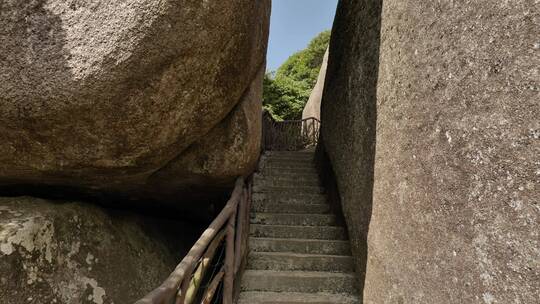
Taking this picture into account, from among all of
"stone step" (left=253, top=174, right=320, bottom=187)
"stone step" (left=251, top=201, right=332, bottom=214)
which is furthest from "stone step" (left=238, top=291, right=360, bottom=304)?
"stone step" (left=253, top=174, right=320, bottom=187)

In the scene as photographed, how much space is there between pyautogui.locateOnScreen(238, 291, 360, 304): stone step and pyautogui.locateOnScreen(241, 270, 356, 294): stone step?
0.20ft

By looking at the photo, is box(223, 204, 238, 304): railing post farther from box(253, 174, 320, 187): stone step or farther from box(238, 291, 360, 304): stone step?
box(253, 174, 320, 187): stone step

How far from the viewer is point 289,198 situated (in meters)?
4.66

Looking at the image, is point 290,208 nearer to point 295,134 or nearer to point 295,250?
point 295,250

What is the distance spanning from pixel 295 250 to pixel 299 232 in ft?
1.08

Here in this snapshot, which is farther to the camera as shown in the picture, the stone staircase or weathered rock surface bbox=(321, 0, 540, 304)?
the stone staircase

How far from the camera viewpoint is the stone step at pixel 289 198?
4617 millimetres

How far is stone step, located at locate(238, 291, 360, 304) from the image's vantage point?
9.10ft

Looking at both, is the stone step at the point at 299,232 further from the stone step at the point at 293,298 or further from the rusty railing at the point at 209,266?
the stone step at the point at 293,298

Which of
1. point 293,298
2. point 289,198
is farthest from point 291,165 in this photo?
point 293,298

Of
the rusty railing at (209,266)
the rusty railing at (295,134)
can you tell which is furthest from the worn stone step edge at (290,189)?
the rusty railing at (295,134)

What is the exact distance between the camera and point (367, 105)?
3102mm

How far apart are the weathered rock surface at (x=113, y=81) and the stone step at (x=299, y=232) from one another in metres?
1.68

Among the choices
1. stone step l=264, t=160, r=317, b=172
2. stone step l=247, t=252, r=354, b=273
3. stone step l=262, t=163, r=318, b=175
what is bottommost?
stone step l=247, t=252, r=354, b=273
